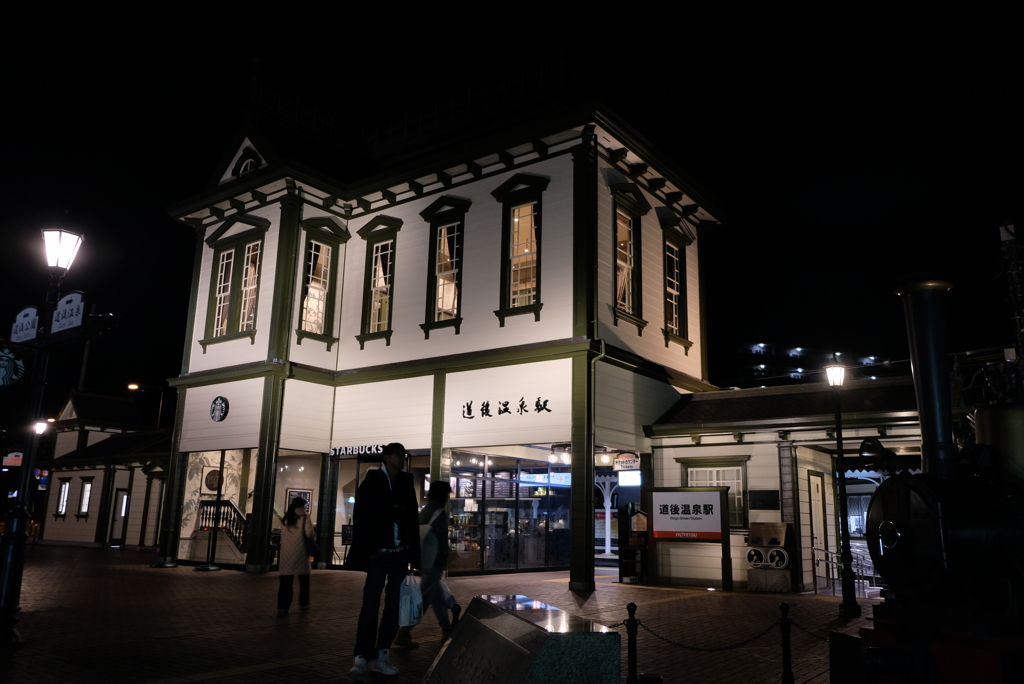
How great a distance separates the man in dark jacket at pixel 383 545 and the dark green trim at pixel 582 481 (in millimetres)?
7932

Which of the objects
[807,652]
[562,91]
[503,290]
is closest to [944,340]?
[807,652]

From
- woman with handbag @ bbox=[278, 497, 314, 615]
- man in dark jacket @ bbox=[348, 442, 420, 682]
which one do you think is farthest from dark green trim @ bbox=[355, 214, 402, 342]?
man in dark jacket @ bbox=[348, 442, 420, 682]

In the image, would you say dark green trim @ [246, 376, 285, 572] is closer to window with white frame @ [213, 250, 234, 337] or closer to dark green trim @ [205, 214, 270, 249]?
window with white frame @ [213, 250, 234, 337]

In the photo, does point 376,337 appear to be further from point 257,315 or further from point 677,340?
point 677,340

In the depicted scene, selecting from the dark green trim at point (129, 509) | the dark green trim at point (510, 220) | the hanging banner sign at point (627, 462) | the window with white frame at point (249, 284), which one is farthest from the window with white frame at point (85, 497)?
the hanging banner sign at point (627, 462)

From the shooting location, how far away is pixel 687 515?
15922mm

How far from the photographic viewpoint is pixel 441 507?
950 cm

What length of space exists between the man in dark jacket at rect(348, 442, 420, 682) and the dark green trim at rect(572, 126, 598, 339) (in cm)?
883

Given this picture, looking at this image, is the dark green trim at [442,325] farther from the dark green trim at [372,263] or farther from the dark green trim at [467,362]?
the dark green trim at [372,263]

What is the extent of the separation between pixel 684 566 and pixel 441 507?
8.41 metres

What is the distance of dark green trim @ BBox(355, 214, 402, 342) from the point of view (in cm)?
1936

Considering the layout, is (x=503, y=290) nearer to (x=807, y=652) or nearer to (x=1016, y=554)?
(x=807, y=652)

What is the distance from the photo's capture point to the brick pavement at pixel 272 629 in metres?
7.09

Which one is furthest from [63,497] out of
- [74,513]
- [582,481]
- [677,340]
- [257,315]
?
[677,340]
